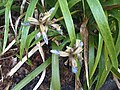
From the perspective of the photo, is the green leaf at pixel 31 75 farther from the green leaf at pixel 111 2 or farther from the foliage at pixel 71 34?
the green leaf at pixel 111 2

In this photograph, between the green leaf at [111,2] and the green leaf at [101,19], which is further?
the green leaf at [111,2]

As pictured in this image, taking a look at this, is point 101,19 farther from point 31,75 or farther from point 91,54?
point 31,75

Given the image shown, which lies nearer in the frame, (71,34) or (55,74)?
(71,34)

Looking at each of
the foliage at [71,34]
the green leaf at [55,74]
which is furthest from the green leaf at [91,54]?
the green leaf at [55,74]

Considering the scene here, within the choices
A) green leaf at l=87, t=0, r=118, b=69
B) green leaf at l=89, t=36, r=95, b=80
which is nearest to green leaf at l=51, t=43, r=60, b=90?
green leaf at l=89, t=36, r=95, b=80

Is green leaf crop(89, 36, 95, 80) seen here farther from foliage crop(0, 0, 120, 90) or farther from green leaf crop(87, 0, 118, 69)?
green leaf crop(87, 0, 118, 69)

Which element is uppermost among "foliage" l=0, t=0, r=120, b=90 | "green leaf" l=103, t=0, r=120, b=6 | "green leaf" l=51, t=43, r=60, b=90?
"green leaf" l=103, t=0, r=120, b=6

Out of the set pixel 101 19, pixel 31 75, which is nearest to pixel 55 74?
pixel 31 75

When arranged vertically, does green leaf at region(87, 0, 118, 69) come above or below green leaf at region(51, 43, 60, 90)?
above

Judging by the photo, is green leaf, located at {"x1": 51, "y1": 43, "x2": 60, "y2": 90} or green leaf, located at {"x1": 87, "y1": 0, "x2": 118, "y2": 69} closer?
green leaf, located at {"x1": 87, "y1": 0, "x2": 118, "y2": 69}

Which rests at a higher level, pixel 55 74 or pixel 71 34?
pixel 71 34
